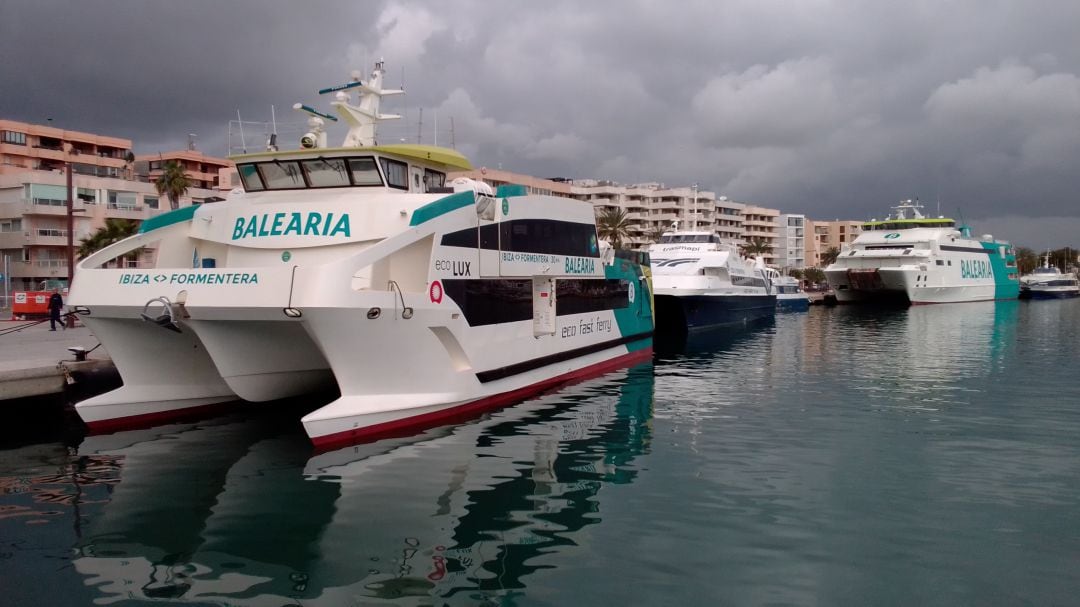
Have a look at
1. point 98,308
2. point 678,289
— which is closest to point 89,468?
point 98,308

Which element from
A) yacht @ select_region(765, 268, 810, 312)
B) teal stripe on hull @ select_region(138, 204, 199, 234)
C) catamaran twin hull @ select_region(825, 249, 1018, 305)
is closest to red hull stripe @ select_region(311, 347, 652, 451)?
teal stripe on hull @ select_region(138, 204, 199, 234)

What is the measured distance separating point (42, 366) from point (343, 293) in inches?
267

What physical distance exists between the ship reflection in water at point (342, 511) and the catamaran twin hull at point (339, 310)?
0.71 meters

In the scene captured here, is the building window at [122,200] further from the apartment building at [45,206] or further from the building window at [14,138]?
the building window at [14,138]

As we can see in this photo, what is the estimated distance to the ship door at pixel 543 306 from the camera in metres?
14.9

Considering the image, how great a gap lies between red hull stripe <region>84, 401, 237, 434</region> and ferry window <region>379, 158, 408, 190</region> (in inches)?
191

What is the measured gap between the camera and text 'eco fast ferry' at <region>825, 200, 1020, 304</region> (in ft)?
185

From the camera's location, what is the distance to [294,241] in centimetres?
1227

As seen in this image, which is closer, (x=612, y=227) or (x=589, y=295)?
(x=589, y=295)

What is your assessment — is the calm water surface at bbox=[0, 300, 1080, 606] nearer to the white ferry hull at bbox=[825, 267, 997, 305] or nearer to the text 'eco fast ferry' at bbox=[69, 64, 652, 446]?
the text 'eco fast ferry' at bbox=[69, 64, 652, 446]

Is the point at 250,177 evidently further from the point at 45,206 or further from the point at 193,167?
the point at 193,167

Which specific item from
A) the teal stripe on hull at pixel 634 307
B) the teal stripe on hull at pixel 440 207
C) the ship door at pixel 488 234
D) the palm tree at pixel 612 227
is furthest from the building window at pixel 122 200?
the teal stripe on hull at pixel 440 207

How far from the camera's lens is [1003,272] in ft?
226

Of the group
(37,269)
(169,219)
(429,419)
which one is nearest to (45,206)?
(37,269)
